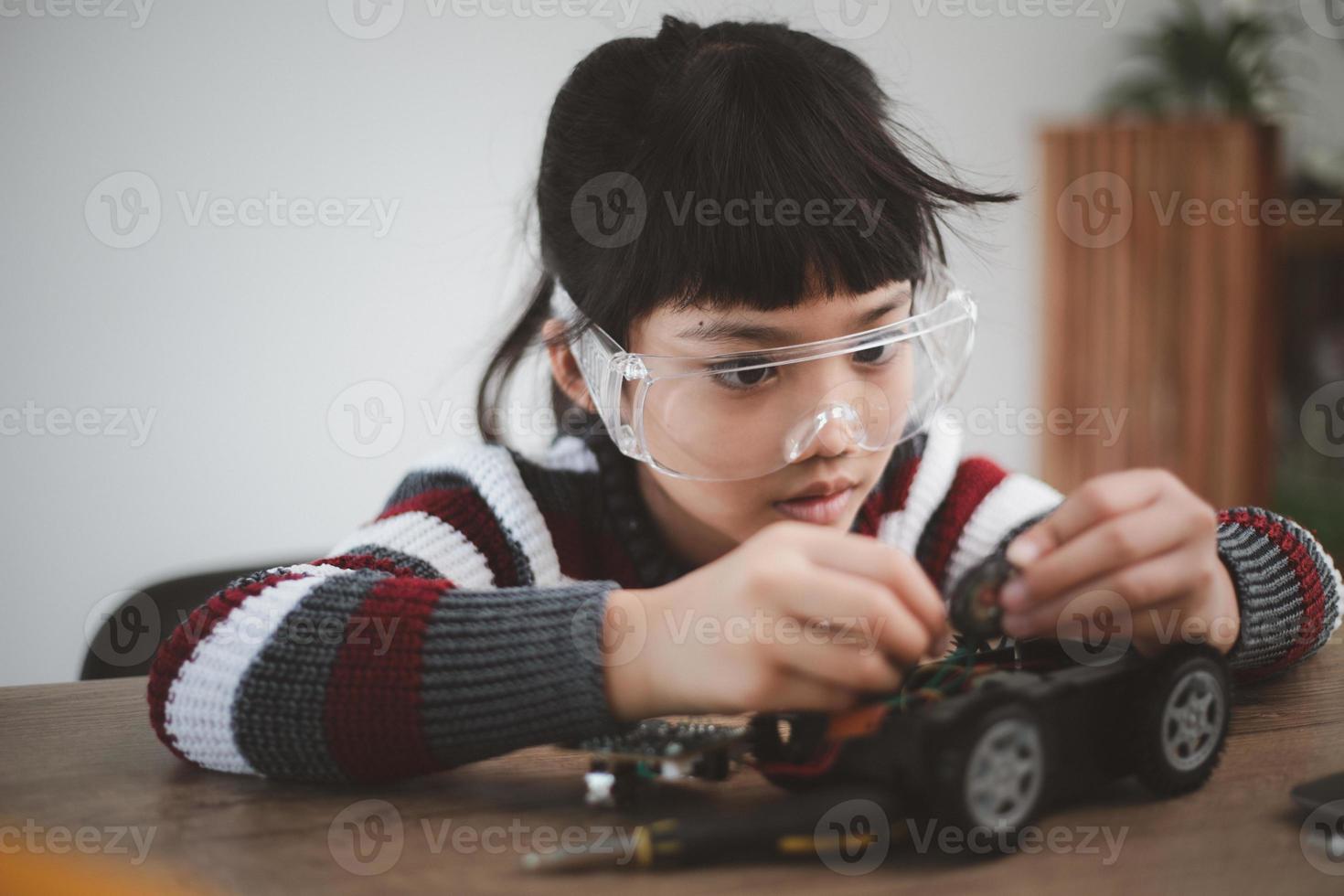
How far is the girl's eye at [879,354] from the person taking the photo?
0.95 metres

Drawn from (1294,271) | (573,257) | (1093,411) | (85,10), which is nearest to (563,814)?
(573,257)

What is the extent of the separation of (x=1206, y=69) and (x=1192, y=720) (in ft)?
10.9

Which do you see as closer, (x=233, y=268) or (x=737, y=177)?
(x=737, y=177)

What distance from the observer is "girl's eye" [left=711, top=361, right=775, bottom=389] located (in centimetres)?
93

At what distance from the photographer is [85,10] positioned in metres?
2.41

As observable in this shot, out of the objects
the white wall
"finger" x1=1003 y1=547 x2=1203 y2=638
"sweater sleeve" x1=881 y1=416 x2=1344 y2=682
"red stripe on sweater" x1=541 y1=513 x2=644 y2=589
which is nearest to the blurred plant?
the white wall

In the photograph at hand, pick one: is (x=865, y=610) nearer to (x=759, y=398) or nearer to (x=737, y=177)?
(x=759, y=398)

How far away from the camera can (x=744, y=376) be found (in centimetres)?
93

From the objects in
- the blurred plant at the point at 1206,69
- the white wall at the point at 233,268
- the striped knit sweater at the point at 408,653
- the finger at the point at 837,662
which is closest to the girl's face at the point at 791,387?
the striped knit sweater at the point at 408,653

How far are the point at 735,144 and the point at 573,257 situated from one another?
21cm

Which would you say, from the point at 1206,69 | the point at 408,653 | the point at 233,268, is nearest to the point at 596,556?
the point at 408,653

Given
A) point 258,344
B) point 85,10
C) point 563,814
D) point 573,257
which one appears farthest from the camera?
point 258,344

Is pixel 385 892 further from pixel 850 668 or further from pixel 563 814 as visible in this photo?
pixel 850 668

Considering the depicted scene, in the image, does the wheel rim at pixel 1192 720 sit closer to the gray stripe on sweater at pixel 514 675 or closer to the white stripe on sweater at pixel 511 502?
the gray stripe on sweater at pixel 514 675
